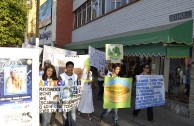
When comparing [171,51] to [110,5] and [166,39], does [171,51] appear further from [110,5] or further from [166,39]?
[110,5]

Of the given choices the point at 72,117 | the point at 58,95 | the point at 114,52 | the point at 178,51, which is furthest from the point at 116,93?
the point at 114,52

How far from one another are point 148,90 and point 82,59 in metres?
2.25

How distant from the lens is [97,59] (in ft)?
39.6

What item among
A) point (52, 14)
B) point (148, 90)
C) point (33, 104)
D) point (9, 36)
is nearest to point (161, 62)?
point (148, 90)

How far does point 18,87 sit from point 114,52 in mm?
6413

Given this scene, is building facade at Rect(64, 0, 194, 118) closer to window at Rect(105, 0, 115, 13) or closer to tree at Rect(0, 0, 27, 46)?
window at Rect(105, 0, 115, 13)

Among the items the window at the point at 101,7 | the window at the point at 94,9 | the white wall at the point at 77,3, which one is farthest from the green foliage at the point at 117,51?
the white wall at the point at 77,3

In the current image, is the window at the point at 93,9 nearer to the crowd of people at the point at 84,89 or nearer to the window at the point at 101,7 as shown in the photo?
the window at the point at 101,7

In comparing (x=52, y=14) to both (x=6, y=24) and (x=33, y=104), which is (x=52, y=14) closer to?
(x=6, y=24)

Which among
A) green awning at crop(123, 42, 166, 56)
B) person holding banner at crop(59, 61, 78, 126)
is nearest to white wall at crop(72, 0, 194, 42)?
green awning at crop(123, 42, 166, 56)

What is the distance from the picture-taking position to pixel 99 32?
21.9 meters

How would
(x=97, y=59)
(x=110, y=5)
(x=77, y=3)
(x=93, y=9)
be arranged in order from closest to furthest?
1. (x=97, y=59)
2. (x=110, y=5)
3. (x=93, y=9)
4. (x=77, y=3)

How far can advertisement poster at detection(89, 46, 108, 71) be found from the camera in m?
11.9

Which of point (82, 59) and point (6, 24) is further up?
point (6, 24)
